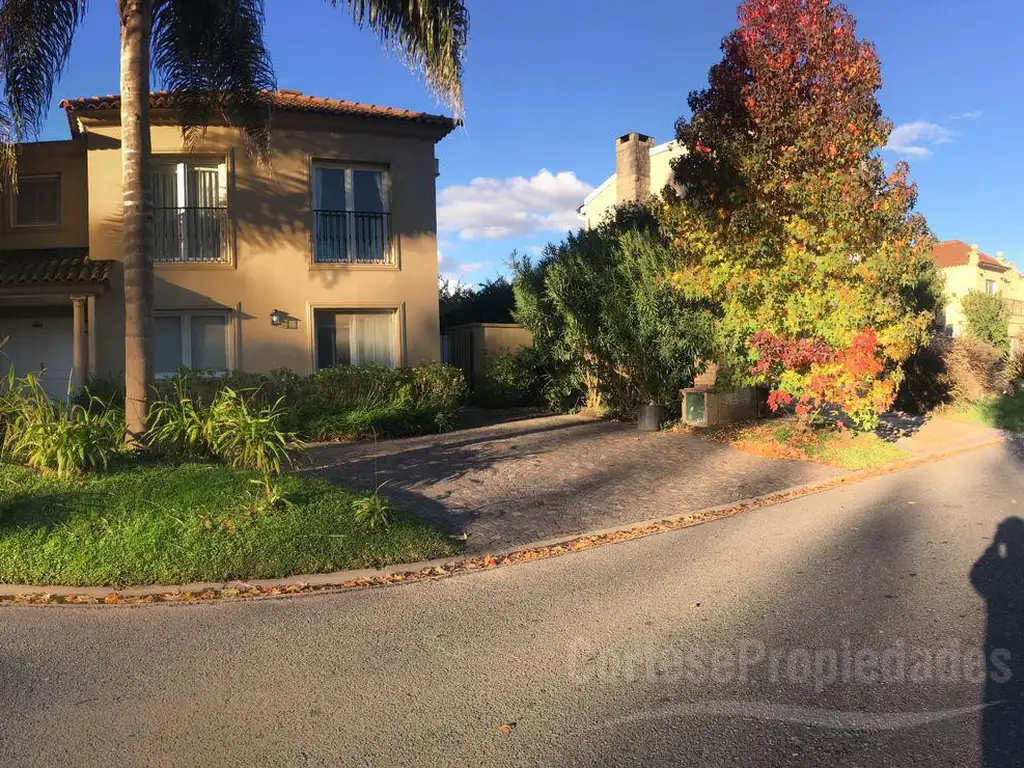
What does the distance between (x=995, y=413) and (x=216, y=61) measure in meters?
18.6

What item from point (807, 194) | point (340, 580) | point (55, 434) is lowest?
point (340, 580)

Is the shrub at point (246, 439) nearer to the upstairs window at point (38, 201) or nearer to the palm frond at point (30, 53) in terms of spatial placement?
the palm frond at point (30, 53)

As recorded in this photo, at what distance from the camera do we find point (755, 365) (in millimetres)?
11875

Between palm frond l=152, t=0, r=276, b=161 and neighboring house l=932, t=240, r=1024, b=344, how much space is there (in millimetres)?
37830

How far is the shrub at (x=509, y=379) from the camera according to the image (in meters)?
15.7

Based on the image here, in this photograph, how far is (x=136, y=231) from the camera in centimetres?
784

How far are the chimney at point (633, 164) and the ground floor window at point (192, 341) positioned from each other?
12.7 metres

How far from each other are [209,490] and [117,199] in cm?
942

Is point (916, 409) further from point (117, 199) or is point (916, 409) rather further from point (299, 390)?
point (117, 199)

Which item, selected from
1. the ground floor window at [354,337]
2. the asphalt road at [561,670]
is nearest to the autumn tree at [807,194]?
the asphalt road at [561,670]

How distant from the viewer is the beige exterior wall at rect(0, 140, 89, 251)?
14695 millimetres

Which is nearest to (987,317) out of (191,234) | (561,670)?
(191,234)

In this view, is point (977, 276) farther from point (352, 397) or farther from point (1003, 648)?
point (1003, 648)

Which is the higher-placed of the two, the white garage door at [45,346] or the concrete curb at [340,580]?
the white garage door at [45,346]
